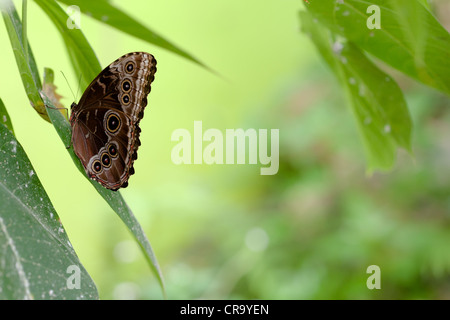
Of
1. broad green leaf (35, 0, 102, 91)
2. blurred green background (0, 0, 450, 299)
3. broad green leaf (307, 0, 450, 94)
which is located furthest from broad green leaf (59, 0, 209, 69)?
blurred green background (0, 0, 450, 299)

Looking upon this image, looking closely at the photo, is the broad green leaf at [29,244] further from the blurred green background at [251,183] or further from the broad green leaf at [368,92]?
the blurred green background at [251,183]

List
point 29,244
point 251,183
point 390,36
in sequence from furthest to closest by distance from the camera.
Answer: point 251,183
point 390,36
point 29,244

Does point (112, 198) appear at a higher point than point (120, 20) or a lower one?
lower

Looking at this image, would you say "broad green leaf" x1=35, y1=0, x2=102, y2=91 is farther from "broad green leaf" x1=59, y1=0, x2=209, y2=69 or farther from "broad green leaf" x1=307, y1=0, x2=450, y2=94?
"broad green leaf" x1=307, y1=0, x2=450, y2=94

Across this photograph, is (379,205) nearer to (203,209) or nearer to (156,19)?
(203,209)

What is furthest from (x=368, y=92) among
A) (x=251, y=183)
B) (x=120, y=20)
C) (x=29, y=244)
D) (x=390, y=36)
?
(x=251, y=183)

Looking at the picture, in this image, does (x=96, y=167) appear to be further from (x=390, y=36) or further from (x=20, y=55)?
(x=390, y=36)
